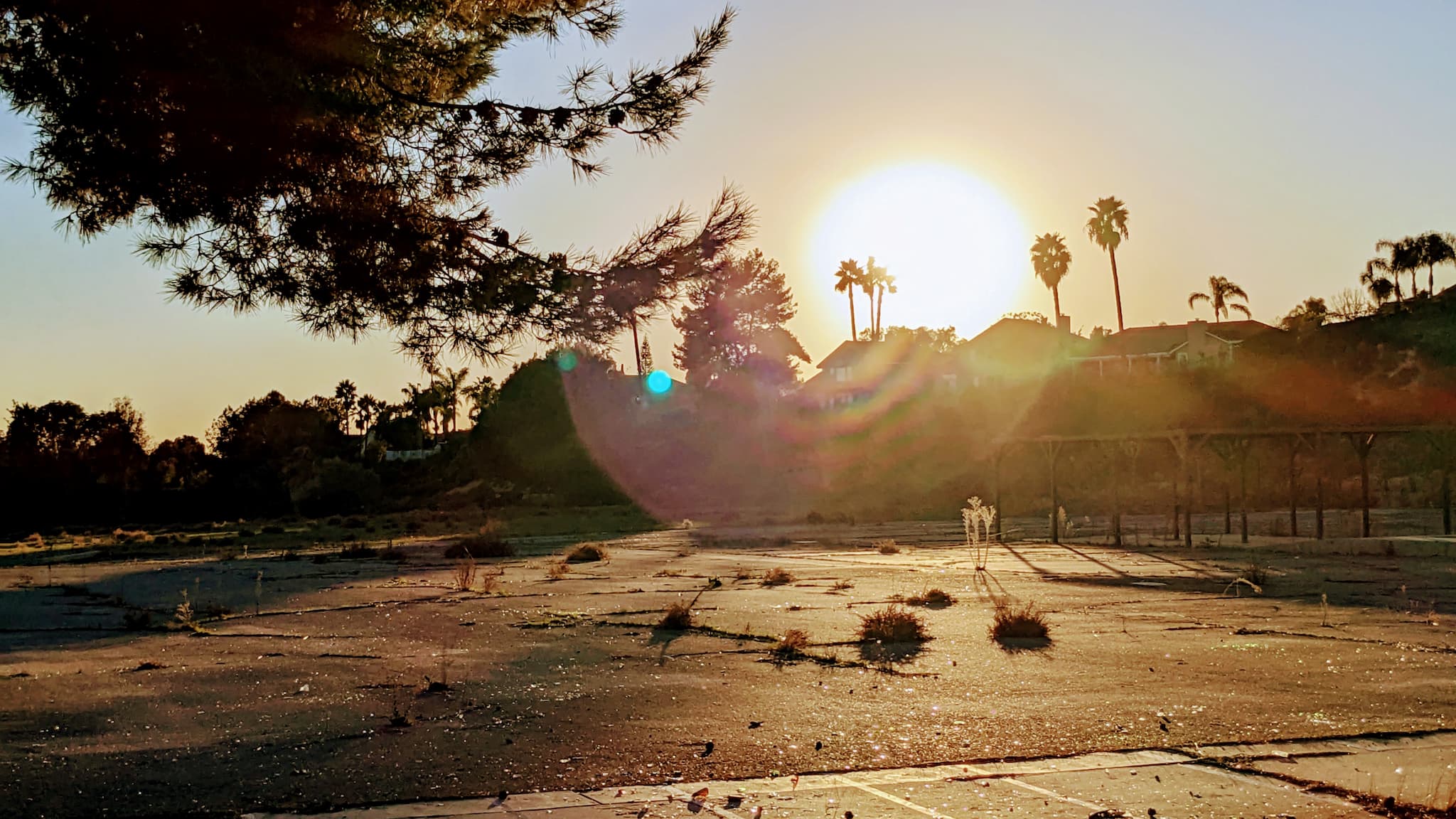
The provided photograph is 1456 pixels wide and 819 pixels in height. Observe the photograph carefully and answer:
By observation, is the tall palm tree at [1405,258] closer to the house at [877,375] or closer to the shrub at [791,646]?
the house at [877,375]

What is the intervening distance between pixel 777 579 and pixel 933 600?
145 inches

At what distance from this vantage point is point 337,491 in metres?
73.7

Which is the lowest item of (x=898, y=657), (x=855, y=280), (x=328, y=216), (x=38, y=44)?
(x=898, y=657)

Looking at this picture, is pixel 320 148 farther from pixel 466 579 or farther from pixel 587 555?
pixel 587 555

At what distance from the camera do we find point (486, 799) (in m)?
5.12

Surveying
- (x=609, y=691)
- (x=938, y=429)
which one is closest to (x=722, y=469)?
(x=938, y=429)

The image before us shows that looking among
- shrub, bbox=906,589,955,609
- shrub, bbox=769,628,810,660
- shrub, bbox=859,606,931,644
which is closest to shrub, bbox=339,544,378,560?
shrub, bbox=906,589,955,609

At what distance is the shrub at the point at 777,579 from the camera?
1706cm

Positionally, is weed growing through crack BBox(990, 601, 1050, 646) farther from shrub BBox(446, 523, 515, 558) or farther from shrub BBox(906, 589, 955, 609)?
shrub BBox(446, 523, 515, 558)

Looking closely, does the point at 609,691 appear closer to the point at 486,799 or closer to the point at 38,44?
the point at 486,799

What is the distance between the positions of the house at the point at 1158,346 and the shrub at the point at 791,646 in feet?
255

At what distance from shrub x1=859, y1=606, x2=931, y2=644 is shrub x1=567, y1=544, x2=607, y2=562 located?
1292cm

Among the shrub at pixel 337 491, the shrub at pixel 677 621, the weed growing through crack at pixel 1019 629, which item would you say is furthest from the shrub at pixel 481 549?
the shrub at pixel 337 491

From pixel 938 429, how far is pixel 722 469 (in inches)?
555
